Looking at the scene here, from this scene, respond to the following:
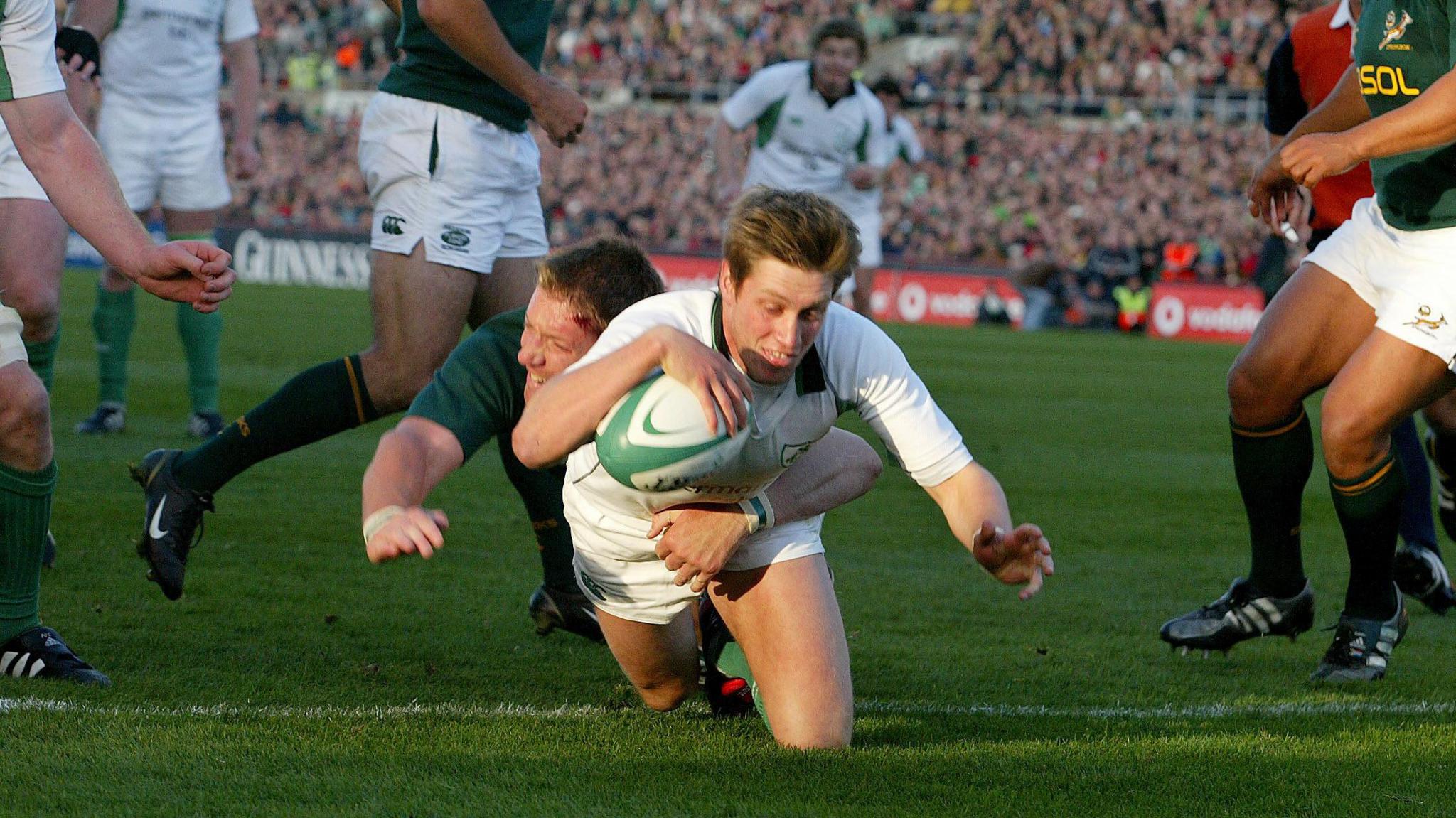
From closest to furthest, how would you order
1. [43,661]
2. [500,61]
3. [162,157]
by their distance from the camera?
[43,661]
[500,61]
[162,157]

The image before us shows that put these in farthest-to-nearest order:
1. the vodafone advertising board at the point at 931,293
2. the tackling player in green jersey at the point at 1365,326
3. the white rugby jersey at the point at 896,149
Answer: the vodafone advertising board at the point at 931,293 → the white rugby jersey at the point at 896,149 → the tackling player in green jersey at the point at 1365,326

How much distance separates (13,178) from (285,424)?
42.3 inches

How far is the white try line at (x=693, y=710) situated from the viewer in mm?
3789

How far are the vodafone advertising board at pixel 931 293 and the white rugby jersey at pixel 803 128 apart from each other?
14.7 m

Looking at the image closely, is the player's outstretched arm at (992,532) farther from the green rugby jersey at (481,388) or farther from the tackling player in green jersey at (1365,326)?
the tackling player in green jersey at (1365,326)

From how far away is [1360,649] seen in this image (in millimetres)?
4852

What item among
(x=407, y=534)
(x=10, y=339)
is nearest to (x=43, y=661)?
(x=10, y=339)

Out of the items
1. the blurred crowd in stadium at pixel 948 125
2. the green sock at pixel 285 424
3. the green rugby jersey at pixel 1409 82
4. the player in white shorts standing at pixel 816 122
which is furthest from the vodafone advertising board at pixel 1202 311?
the green sock at pixel 285 424

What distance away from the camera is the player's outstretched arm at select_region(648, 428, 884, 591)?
12.3 feet

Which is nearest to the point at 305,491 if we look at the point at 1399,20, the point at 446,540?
the point at 446,540

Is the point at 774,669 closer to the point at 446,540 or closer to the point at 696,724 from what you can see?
the point at 696,724

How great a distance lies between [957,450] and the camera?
3.73 m

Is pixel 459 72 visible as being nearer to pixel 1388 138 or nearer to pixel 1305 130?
pixel 1305 130

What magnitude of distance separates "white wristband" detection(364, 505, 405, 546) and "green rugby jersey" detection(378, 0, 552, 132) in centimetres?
268
